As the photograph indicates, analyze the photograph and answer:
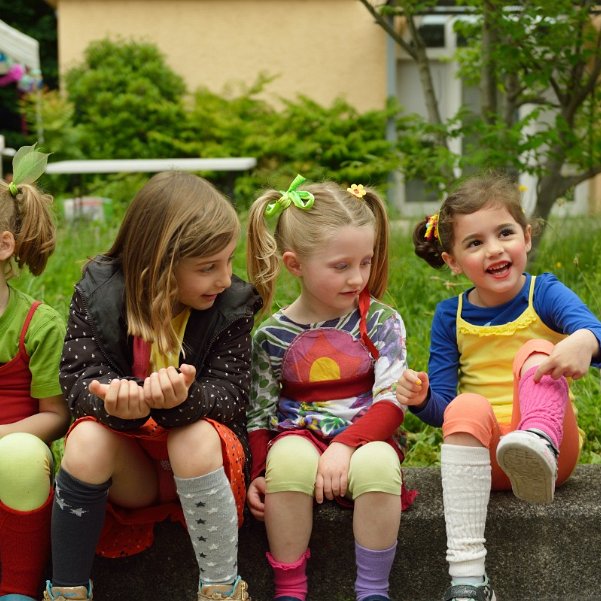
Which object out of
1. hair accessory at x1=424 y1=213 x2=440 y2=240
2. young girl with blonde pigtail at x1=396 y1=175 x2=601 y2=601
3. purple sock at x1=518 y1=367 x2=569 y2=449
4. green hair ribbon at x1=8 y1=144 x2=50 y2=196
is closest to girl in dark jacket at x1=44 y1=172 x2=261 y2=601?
green hair ribbon at x1=8 y1=144 x2=50 y2=196

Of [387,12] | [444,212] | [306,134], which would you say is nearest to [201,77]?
[306,134]

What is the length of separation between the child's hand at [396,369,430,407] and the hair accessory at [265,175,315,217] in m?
0.56

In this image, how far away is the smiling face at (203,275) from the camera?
95.2 inches

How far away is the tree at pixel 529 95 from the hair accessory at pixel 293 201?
2079mm

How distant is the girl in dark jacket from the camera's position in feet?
7.35

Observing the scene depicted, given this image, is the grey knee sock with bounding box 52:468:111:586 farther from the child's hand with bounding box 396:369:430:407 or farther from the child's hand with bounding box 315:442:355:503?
the child's hand with bounding box 396:369:430:407

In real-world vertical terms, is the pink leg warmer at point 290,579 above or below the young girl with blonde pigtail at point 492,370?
below

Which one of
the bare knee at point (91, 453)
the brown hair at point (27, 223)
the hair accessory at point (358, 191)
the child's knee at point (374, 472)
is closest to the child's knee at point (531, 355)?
the child's knee at point (374, 472)

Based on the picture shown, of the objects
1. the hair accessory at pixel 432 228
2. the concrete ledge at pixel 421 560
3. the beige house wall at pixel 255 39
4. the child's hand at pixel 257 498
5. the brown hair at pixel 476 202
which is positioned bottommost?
the concrete ledge at pixel 421 560

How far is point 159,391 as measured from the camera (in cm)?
216

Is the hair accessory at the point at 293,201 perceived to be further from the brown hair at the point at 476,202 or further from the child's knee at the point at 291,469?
the child's knee at the point at 291,469

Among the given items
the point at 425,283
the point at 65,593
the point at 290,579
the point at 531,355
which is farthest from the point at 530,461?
the point at 425,283

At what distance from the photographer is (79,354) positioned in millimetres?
2387

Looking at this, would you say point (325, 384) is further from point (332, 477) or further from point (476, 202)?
point (476, 202)
